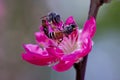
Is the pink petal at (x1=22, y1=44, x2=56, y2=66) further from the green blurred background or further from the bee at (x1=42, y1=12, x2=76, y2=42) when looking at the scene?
the green blurred background

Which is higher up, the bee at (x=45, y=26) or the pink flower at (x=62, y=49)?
the bee at (x=45, y=26)

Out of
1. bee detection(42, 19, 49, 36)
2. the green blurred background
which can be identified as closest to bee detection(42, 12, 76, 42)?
bee detection(42, 19, 49, 36)

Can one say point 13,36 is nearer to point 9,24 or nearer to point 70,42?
point 9,24

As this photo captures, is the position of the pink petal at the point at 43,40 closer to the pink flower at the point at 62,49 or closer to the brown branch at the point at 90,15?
the pink flower at the point at 62,49

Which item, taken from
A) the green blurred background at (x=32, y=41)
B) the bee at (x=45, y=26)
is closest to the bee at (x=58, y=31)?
the bee at (x=45, y=26)

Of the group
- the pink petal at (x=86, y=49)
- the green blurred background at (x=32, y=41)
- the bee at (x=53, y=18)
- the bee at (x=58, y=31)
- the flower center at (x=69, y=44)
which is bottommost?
the green blurred background at (x=32, y=41)

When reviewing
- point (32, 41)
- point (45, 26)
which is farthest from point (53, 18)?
point (32, 41)

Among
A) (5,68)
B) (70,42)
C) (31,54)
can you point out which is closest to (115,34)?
(5,68)
